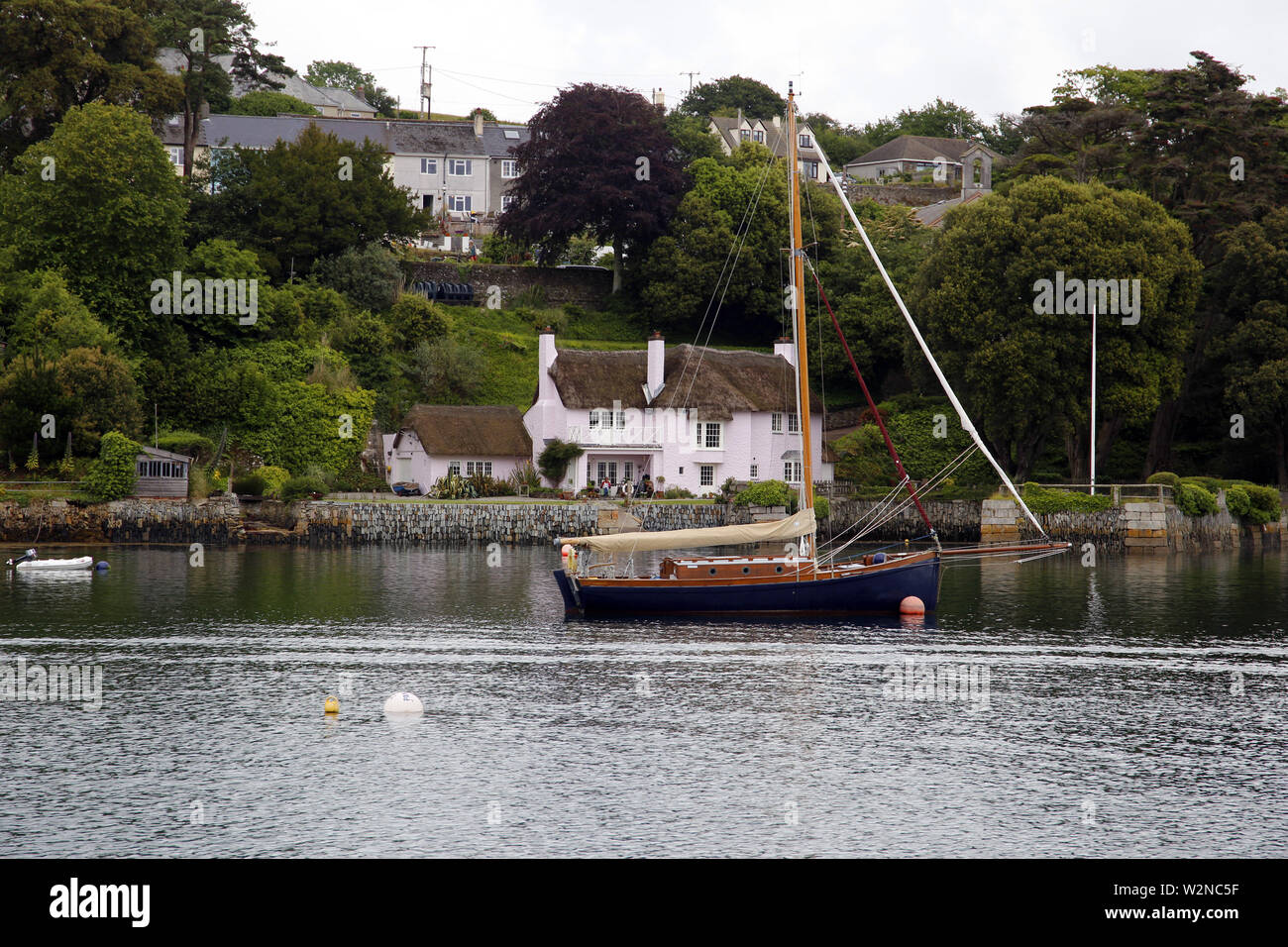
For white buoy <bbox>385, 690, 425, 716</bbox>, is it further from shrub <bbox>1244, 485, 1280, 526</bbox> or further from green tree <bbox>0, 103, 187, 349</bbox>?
shrub <bbox>1244, 485, 1280, 526</bbox>

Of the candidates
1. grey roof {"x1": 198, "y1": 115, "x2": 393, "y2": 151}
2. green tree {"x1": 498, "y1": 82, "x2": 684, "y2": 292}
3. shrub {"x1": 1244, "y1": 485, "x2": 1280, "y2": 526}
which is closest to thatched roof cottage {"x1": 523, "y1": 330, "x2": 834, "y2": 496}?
green tree {"x1": 498, "y1": 82, "x2": 684, "y2": 292}

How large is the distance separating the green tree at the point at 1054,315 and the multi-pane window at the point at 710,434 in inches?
549

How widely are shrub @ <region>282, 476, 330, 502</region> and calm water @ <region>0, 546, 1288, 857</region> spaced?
22422mm

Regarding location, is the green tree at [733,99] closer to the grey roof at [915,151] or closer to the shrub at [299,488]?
the grey roof at [915,151]

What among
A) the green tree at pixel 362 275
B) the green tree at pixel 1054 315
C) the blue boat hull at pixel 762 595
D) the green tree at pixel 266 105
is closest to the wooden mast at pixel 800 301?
the blue boat hull at pixel 762 595

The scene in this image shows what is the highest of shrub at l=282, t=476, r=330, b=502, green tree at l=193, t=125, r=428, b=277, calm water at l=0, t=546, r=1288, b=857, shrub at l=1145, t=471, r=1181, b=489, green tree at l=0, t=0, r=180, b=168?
green tree at l=0, t=0, r=180, b=168

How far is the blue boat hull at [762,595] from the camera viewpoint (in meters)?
39.6

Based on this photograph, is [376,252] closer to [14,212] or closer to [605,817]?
[14,212]

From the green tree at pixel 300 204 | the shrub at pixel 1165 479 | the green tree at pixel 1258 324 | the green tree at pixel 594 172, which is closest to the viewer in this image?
the shrub at pixel 1165 479

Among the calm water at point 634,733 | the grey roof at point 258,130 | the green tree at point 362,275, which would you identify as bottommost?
the calm water at point 634,733

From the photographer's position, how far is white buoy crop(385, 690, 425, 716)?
2628 centimetres

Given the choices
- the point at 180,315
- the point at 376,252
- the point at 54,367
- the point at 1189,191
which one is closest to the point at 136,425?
the point at 54,367

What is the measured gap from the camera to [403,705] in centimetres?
2641

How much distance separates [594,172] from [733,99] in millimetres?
59904
